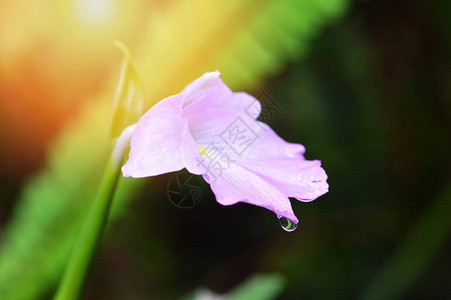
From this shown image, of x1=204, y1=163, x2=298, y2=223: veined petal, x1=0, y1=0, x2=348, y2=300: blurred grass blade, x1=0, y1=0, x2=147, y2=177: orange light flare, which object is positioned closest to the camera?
x1=204, y1=163, x2=298, y2=223: veined petal

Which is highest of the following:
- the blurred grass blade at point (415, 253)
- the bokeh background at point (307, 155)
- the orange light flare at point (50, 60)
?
the orange light flare at point (50, 60)

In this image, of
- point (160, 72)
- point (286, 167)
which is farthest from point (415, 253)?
point (286, 167)

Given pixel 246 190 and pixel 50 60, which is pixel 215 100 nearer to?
pixel 246 190

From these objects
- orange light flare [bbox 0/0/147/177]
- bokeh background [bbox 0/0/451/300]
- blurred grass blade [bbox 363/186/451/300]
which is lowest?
blurred grass blade [bbox 363/186/451/300]

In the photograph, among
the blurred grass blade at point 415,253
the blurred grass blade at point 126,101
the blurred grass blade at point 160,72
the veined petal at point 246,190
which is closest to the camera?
the veined petal at point 246,190

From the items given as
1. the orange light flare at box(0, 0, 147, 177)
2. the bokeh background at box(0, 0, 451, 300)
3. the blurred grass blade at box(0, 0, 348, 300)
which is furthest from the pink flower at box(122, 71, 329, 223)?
the orange light flare at box(0, 0, 147, 177)

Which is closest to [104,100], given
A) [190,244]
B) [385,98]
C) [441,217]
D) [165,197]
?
[165,197]

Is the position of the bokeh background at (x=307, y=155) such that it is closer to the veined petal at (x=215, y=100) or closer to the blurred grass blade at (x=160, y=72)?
the blurred grass blade at (x=160, y=72)

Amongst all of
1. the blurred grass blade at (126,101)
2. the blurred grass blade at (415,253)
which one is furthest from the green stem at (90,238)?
the blurred grass blade at (415,253)

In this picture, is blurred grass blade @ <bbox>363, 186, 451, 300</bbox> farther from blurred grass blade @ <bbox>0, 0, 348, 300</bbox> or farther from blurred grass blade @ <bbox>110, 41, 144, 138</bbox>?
blurred grass blade @ <bbox>110, 41, 144, 138</bbox>
